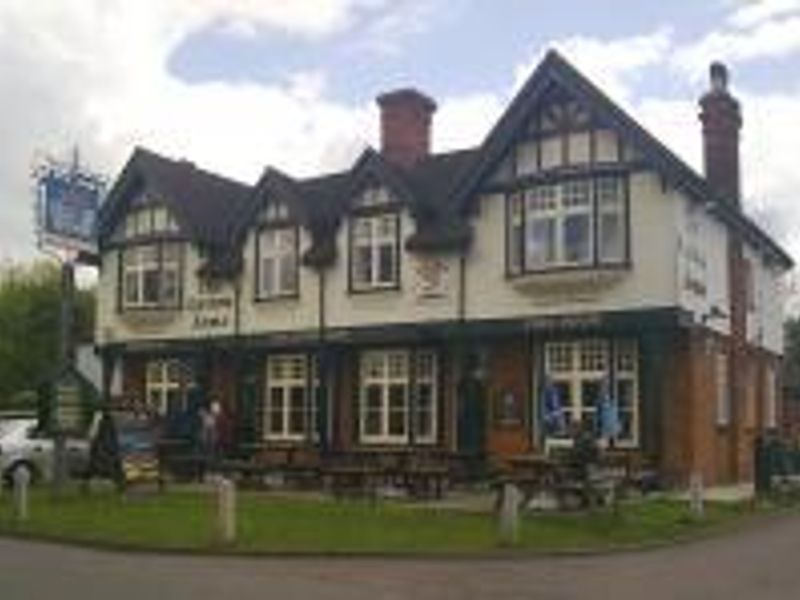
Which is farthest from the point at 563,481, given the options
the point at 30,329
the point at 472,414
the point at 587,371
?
the point at 30,329

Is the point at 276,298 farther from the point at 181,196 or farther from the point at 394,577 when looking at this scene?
the point at 394,577

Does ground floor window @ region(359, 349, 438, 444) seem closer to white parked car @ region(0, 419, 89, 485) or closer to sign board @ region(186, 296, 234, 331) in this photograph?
sign board @ region(186, 296, 234, 331)

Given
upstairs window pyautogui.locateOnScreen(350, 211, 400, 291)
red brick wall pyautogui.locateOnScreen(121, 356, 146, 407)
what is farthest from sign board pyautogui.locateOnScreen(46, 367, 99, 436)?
red brick wall pyautogui.locateOnScreen(121, 356, 146, 407)

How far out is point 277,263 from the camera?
4006 centimetres

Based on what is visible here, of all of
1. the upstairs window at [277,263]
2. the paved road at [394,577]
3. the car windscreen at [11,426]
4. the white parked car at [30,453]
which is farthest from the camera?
the upstairs window at [277,263]

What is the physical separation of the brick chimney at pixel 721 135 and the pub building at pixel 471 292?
1.9 inches

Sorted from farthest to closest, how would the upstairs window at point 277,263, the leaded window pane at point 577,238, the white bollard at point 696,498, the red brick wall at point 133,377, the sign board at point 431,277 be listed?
the red brick wall at point 133,377
the upstairs window at point 277,263
the sign board at point 431,277
the leaded window pane at point 577,238
the white bollard at point 696,498

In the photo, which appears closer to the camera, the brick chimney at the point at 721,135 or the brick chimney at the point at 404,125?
the brick chimney at the point at 721,135

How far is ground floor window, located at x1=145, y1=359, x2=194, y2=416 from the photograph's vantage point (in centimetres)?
4219

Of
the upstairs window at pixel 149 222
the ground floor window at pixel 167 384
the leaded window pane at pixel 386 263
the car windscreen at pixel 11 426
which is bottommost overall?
the car windscreen at pixel 11 426

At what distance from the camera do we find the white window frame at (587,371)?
1307 inches

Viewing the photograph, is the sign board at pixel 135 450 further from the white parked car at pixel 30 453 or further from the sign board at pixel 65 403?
the white parked car at pixel 30 453

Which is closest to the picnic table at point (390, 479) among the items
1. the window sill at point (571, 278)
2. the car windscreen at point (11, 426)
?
the window sill at point (571, 278)

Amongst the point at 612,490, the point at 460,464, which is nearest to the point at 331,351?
the point at 460,464
